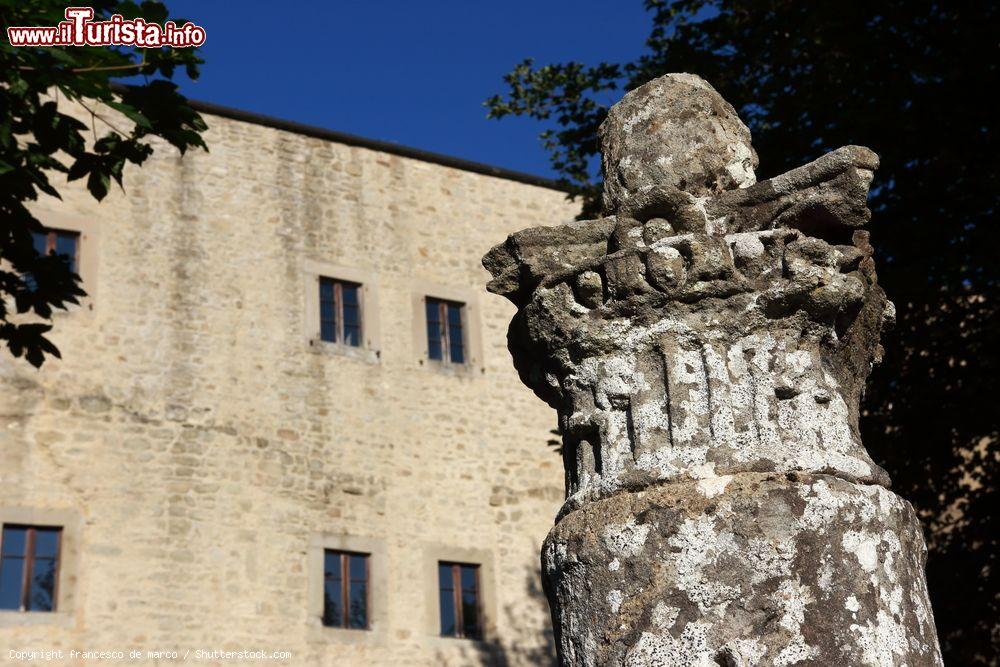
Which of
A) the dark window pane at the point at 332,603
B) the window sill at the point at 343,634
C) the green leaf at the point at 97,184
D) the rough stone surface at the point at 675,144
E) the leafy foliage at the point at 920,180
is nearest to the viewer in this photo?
the rough stone surface at the point at 675,144

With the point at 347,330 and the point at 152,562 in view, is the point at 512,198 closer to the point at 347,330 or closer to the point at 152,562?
the point at 347,330

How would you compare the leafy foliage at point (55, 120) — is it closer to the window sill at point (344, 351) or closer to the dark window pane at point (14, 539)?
the dark window pane at point (14, 539)

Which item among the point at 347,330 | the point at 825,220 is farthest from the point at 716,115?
the point at 347,330

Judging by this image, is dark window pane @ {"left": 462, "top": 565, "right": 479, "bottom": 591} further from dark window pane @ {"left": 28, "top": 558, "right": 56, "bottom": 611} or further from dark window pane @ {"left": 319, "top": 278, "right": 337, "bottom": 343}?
dark window pane @ {"left": 28, "top": 558, "right": 56, "bottom": 611}

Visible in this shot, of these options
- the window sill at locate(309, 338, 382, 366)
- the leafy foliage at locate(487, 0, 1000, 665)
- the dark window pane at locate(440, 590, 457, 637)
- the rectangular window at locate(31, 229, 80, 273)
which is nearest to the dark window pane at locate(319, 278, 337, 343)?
the window sill at locate(309, 338, 382, 366)

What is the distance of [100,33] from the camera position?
703 centimetres

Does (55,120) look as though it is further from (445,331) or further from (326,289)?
(445,331)

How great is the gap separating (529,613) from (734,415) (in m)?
13.4

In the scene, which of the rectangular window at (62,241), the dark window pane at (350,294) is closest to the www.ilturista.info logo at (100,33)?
the rectangular window at (62,241)

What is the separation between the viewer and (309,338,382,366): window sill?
15914mm

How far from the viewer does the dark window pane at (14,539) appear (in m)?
13.5

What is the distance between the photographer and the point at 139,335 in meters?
14.8

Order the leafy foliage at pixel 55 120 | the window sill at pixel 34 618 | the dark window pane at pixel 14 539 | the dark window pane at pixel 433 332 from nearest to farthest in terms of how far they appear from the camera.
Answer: the leafy foliage at pixel 55 120 → the window sill at pixel 34 618 → the dark window pane at pixel 14 539 → the dark window pane at pixel 433 332

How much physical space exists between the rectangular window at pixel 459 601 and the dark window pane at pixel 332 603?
4.19 ft
